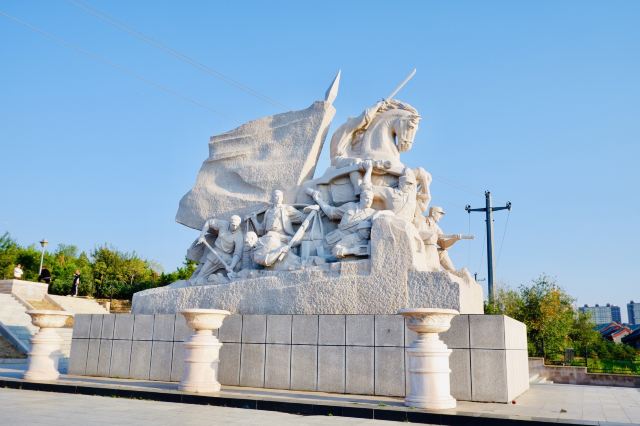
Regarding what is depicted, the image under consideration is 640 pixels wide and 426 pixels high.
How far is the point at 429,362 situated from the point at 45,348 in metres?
6.11

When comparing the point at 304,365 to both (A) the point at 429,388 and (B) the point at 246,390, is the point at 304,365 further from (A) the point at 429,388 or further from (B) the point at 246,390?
(A) the point at 429,388

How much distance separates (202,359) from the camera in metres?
Answer: 7.58

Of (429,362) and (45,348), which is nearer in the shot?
(429,362)

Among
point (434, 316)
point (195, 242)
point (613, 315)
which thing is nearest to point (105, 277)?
point (195, 242)

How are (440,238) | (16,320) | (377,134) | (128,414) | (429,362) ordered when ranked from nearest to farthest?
1. (128,414)
2. (429,362)
3. (440,238)
4. (377,134)
5. (16,320)

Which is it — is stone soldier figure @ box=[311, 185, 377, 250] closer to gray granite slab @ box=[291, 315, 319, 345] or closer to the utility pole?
gray granite slab @ box=[291, 315, 319, 345]

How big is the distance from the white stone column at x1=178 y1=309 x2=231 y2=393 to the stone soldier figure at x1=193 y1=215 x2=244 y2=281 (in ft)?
6.54

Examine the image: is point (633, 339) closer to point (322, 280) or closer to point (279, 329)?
point (322, 280)

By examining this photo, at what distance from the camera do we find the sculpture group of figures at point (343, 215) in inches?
352

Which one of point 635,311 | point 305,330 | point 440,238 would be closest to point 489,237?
point 440,238

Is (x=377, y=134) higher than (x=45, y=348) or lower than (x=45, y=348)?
higher

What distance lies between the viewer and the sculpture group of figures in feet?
29.3

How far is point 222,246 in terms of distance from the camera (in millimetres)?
9891

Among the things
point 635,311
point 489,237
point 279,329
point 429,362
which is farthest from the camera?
point 635,311
